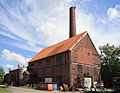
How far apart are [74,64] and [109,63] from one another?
10.4 metres

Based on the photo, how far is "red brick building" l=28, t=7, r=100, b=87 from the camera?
35.0 metres

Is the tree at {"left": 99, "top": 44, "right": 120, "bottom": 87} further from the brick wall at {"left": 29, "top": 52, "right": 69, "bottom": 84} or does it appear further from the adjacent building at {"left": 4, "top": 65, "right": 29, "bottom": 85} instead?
the adjacent building at {"left": 4, "top": 65, "right": 29, "bottom": 85}

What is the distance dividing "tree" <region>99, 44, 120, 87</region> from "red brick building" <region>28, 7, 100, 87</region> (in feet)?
4.83

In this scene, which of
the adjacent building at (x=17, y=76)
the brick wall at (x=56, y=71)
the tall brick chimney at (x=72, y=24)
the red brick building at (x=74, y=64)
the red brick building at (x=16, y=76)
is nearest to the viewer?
the red brick building at (x=74, y=64)

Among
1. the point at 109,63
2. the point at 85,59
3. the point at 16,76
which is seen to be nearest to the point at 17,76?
the point at 16,76

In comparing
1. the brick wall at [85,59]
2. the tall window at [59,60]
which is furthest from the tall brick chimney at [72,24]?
the tall window at [59,60]

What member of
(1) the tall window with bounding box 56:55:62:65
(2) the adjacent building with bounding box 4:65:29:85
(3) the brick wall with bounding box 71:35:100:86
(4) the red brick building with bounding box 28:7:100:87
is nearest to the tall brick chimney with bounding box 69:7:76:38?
(4) the red brick building with bounding box 28:7:100:87

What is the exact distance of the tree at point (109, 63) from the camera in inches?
1533

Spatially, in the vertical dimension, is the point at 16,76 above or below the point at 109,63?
below

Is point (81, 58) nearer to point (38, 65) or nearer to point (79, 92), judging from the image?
point (79, 92)

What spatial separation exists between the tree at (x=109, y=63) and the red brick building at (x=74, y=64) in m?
1.47

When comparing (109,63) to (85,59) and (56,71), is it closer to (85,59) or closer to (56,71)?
(85,59)

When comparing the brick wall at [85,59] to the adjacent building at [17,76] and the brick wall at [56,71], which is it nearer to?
the brick wall at [56,71]

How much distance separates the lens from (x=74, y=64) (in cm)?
3538
